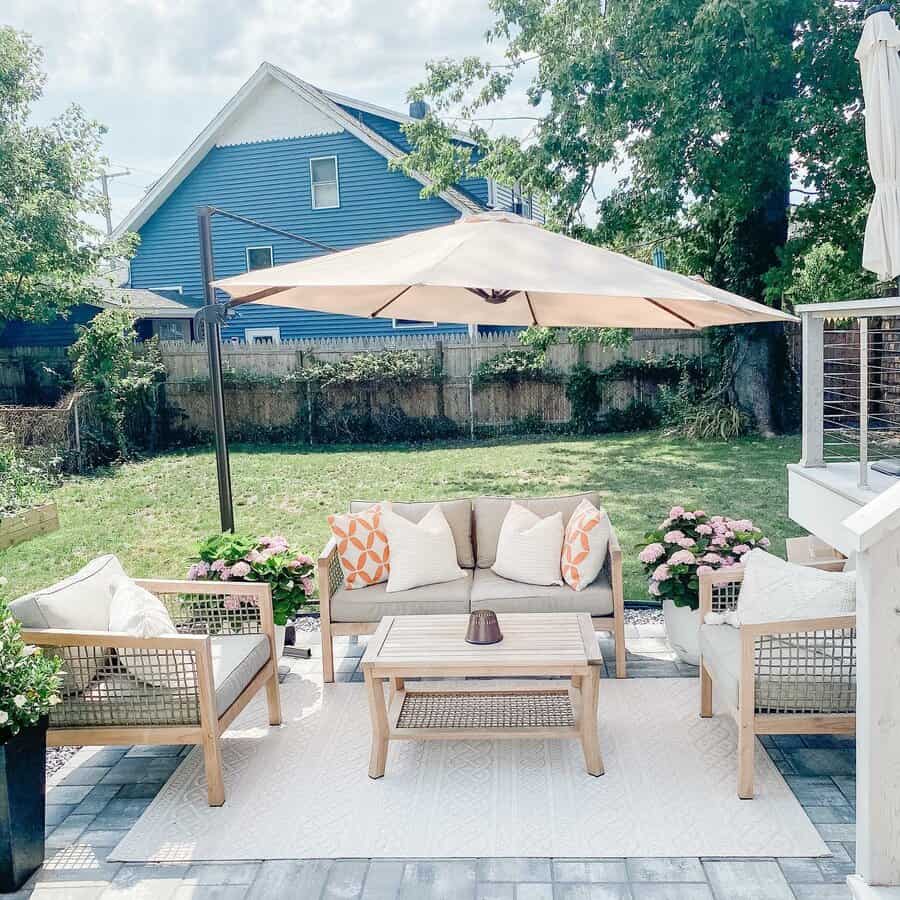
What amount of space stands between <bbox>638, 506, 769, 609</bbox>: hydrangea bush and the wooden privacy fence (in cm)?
776

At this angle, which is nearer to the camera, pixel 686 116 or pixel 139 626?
pixel 139 626

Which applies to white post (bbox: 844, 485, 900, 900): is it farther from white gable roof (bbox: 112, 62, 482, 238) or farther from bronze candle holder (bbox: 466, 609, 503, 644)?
white gable roof (bbox: 112, 62, 482, 238)

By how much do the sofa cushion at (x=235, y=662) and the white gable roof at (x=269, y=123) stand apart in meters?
11.7

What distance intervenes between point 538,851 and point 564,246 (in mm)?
2475

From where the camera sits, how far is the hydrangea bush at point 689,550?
14.9 ft

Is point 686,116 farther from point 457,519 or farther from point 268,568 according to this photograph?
point 268,568

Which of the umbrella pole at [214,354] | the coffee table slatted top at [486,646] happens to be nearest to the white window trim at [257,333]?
the umbrella pole at [214,354]

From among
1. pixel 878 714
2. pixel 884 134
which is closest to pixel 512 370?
pixel 884 134

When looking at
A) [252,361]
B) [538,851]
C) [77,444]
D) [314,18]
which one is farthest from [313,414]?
[538,851]

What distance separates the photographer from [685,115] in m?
9.14

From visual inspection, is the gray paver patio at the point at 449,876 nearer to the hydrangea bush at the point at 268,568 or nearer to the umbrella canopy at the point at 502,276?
the hydrangea bush at the point at 268,568

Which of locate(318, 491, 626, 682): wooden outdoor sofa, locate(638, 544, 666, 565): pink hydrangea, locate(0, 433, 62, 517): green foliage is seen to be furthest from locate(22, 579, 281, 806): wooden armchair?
locate(0, 433, 62, 517): green foliage

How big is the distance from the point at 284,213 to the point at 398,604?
12.9 m

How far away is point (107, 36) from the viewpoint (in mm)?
8250
